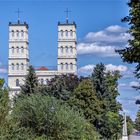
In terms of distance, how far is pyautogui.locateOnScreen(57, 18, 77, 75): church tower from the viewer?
15538 cm

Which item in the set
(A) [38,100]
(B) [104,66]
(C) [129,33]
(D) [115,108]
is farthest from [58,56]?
(C) [129,33]

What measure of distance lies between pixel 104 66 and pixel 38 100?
33.9 m

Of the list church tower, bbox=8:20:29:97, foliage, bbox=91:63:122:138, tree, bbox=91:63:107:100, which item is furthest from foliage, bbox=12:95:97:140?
church tower, bbox=8:20:29:97

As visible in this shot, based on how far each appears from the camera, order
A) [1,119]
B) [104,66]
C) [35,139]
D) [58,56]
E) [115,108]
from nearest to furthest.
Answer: [1,119] < [35,139] < [104,66] < [115,108] < [58,56]

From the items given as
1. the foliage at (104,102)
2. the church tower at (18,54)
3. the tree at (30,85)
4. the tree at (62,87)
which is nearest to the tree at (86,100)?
the foliage at (104,102)

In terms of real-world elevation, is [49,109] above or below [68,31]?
below

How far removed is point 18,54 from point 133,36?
140 metres

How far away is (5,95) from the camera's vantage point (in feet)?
127

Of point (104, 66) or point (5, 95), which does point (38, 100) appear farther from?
point (104, 66)

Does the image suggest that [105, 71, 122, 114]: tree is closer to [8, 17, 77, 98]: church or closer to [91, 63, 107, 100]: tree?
[91, 63, 107, 100]: tree

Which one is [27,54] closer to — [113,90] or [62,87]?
[113,90]

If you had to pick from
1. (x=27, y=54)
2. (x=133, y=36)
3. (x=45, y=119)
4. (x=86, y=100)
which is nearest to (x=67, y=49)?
(x=27, y=54)

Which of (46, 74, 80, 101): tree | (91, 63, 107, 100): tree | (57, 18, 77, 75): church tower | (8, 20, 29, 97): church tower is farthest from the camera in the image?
(8, 20, 29, 97): church tower

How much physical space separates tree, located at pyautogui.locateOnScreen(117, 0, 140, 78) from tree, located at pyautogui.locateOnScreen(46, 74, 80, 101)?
47.5 m
